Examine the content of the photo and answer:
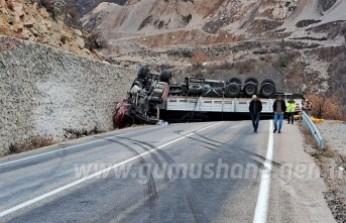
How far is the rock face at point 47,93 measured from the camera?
715 inches

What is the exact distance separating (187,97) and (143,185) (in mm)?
24339

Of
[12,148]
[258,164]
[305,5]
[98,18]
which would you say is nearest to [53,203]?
[258,164]

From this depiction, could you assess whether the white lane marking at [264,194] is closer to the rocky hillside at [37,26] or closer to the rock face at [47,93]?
the rock face at [47,93]

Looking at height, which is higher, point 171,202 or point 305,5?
point 305,5

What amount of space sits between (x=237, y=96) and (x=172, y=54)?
4893 centimetres

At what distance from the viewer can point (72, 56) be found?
2438 centimetres

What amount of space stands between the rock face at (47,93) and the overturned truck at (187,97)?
305cm

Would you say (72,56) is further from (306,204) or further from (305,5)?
(305,5)

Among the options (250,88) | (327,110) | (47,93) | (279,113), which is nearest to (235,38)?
(327,110)

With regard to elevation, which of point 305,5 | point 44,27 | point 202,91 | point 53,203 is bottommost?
point 53,203

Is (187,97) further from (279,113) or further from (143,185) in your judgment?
(143,185)

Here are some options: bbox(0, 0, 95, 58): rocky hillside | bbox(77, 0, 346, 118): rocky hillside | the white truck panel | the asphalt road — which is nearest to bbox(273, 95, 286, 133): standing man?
the asphalt road

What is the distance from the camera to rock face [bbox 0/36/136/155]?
1817 centimetres

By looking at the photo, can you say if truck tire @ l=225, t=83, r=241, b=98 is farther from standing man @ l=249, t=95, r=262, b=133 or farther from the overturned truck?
standing man @ l=249, t=95, r=262, b=133
